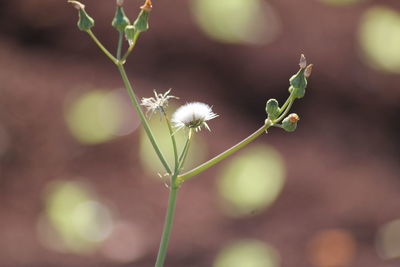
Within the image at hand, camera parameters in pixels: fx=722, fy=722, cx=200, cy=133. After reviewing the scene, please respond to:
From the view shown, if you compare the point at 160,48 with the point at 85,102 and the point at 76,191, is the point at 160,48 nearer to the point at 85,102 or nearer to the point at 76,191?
the point at 85,102

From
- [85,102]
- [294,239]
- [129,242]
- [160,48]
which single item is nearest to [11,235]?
[129,242]

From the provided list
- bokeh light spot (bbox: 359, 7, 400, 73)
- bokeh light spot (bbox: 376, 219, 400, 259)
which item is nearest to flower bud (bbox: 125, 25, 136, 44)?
bokeh light spot (bbox: 376, 219, 400, 259)

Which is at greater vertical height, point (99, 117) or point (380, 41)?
point (380, 41)

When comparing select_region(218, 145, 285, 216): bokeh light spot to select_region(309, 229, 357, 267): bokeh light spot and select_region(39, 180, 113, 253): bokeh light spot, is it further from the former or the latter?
select_region(39, 180, 113, 253): bokeh light spot

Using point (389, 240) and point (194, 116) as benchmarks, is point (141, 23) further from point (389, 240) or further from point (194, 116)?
point (389, 240)

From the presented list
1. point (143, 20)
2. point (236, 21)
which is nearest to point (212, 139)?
point (236, 21)

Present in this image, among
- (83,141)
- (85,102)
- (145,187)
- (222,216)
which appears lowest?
(222,216)

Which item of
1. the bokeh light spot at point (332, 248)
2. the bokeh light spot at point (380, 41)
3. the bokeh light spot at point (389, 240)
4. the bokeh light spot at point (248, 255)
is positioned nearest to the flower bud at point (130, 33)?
the bokeh light spot at point (248, 255)
